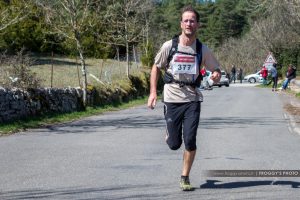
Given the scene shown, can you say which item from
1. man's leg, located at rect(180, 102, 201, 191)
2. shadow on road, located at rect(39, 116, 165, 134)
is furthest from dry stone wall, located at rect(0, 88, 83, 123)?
man's leg, located at rect(180, 102, 201, 191)

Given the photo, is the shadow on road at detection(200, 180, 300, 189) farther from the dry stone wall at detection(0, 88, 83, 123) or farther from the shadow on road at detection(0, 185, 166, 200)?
the dry stone wall at detection(0, 88, 83, 123)

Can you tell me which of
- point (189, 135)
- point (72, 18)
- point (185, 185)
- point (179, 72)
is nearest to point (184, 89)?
point (179, 72)

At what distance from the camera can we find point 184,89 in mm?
6598

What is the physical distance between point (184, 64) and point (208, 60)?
1.13ft

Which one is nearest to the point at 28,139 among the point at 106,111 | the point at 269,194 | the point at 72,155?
the point at 72,155

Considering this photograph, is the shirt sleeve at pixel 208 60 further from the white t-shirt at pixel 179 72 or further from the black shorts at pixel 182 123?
the black shorts at pixel 182 123

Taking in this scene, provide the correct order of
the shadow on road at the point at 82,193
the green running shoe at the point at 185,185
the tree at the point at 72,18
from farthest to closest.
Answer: the tree at the point at 72,18, the green running shoe at the point at 185,185, the shadow on road at the point at 82,193

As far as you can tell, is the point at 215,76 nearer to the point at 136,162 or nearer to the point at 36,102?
the point at 136,162

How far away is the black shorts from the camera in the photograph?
6.51 metres

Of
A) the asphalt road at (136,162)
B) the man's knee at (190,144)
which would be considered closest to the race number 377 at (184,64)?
the man's knee at (190,144)

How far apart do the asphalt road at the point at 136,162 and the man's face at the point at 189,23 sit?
71.7 inches

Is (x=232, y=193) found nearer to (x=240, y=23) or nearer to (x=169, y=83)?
(x=169, y=83)

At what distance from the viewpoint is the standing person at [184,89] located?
21.4 ft

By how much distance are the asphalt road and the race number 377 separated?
137 centimetres
